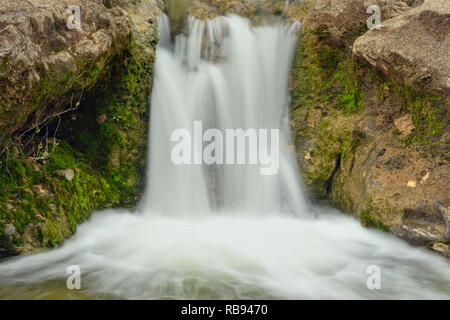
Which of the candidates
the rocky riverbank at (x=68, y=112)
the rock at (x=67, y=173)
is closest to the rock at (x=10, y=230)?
the rocky riverbank at (x=68, y=112)

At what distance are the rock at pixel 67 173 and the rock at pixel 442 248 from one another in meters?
4.59

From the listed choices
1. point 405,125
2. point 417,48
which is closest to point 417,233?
point 405,125

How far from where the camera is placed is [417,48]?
4320 mm

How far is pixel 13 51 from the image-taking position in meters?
3.23

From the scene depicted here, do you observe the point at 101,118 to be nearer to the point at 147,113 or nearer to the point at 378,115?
the point at 147,113

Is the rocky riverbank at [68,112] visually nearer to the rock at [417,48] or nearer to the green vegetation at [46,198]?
the green vegetation at [46,198]

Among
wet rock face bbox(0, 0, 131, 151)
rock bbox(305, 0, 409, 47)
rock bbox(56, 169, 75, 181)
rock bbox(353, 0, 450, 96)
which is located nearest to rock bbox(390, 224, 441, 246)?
rock bbox(353, 0, 450, 96)

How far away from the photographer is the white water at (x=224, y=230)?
321cm

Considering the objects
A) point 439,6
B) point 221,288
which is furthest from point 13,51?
point 439,6

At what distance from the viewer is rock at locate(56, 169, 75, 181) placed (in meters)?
4.38

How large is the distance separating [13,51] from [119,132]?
2114mm

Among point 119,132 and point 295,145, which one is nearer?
Result: point 119,132

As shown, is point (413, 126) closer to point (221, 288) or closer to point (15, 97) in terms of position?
point (221, 288)
